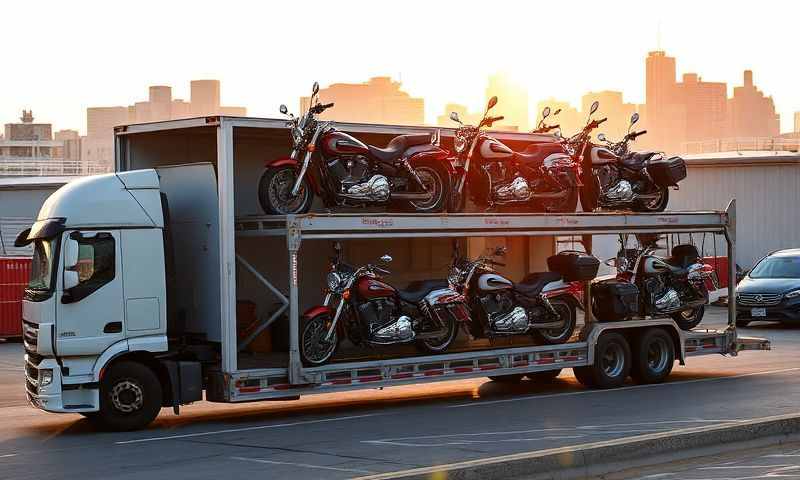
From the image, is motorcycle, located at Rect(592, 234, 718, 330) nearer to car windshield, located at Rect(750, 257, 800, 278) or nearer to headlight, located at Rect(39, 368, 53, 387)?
headlight, located at Rect(39, 368, 53, 387)

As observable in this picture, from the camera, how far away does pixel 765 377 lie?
1930cm

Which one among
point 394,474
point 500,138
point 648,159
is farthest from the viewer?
point 648,159

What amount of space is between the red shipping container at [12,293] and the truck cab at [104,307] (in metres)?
16.1

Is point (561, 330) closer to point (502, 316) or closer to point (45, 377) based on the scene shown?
point (502, 316)

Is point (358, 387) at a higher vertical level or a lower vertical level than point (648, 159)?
lower

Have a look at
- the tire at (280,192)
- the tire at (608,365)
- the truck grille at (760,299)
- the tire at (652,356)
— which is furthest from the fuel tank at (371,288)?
the truck grille at (760,299)

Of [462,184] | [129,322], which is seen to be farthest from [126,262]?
[462,184]

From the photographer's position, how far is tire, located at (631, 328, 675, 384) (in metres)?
18.8

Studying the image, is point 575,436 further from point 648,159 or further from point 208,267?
point 648,159

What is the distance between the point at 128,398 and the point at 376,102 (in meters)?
52.8

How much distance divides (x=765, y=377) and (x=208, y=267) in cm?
862

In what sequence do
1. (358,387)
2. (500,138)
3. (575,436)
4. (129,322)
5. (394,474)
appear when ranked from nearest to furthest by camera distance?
(394,474), (575,436), (129,322), (358,387), (500,138)

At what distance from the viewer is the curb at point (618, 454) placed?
10.4 metres

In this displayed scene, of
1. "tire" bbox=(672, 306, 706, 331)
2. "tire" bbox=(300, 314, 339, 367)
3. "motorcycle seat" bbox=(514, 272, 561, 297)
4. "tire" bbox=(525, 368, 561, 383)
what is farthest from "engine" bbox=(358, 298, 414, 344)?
"tire" bbox=(672, 306, 706, 331)
